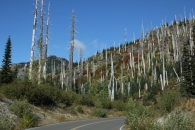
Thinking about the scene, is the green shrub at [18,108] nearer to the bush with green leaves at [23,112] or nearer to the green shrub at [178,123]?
the bush with green leaves at [23,112]

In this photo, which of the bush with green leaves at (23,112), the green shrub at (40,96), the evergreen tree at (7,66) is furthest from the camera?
the evergreen tree at (7,66)

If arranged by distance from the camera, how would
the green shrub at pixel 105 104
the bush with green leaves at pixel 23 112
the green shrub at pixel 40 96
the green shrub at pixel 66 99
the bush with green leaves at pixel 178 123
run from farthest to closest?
the green shrub at pixel 105 104 < the green shrub at pixel 66 99 < the green shrub at pixel 40 96 < the bush with green leaves at pixel 23 112 < the bush with green leaves at pixel 178 123

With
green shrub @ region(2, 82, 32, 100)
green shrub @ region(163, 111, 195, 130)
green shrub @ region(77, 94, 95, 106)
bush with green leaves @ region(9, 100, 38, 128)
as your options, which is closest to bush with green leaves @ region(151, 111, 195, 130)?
green shrub @ region(163, 111, 195, 130)

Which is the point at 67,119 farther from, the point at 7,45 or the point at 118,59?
the point at 118,59

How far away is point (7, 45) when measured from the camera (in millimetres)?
46062

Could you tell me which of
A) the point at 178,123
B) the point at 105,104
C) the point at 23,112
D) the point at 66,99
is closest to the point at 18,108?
the point at 23,112

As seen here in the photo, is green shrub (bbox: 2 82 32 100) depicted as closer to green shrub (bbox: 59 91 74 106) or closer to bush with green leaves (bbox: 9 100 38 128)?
bush with green leaves (bbox: 9 100 38 128)

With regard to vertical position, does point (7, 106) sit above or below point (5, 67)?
below

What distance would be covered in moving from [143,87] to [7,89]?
159 feet

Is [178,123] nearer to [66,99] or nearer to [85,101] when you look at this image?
[66,99]

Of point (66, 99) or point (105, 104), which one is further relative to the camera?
point (105, 104)

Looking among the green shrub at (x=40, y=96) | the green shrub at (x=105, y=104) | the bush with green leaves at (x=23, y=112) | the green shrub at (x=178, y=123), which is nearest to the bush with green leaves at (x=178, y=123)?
the green shrub at (x=178, y=123)

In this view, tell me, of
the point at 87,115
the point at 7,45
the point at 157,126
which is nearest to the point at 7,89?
the point at 87,115

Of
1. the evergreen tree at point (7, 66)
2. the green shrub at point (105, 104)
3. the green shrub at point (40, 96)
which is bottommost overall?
the green shrub at point (105, 104)
